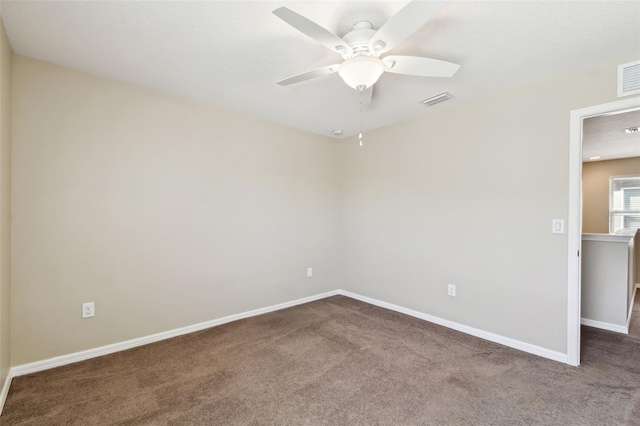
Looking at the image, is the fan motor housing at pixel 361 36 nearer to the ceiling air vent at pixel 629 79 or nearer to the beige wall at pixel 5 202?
the ceiling air vent at pixel 629 79

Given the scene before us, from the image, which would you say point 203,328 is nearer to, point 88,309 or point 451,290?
point 88,309

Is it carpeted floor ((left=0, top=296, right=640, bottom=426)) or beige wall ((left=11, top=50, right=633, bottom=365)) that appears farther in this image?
beige wall ((left=11, top=50, right=633, bottom=365))

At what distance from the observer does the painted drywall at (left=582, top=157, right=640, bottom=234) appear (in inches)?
217

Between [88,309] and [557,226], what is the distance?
3.97m

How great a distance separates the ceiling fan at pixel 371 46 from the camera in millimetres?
1385

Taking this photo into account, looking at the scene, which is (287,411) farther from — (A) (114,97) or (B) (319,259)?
(A) (114,97)

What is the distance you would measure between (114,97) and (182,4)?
142 cm

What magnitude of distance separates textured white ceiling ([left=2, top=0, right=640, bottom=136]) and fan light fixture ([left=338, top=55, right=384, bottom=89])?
23 cm

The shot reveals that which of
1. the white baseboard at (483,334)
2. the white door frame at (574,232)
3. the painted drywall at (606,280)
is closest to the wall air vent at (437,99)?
the white door frame at (574,232)

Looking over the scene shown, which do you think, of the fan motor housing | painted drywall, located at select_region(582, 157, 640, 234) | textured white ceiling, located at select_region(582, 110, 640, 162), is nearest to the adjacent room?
the fan motor housing

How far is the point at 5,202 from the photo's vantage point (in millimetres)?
2014

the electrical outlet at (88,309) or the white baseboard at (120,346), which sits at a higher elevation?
the electrical outlet at (88,309)

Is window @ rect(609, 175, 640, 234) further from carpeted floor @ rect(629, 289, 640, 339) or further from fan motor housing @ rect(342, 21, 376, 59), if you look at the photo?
fan motor housing @ rect(342, 21, 376, 59)

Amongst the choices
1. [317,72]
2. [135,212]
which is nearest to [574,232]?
[317,72]
